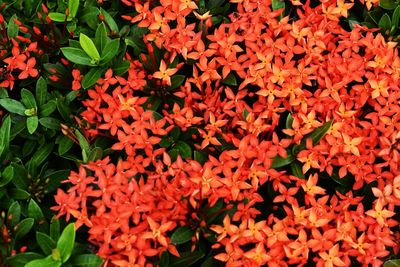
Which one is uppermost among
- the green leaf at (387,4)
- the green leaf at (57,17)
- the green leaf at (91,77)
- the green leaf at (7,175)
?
the green leaf at (387,4)

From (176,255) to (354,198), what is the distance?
787 mm

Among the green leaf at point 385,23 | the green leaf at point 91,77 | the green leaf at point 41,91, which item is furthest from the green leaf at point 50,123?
the green leaf at point 385,23

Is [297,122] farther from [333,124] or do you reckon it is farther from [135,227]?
[135,227]

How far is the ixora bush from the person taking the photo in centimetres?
212

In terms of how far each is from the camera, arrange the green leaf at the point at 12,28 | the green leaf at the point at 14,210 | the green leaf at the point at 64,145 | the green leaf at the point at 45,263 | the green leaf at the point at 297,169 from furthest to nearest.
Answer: the green leaf at the point at 12,28 < the green leaf at the point at 64,145 < the green leaf at the point at 297,169 < the green leaf at the point at 14,210 < the green leaf at the point at 45,263

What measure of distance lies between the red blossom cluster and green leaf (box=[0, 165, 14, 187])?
0.26m

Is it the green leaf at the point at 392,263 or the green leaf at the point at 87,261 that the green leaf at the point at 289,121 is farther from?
the green leaf at the point at 87,261

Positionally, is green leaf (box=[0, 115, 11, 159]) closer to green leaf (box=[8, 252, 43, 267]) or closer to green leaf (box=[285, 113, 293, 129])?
green leaf (box=[8, 252, 43, 267])

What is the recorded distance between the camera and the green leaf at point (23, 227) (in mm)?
2176

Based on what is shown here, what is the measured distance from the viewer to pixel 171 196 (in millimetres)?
2162

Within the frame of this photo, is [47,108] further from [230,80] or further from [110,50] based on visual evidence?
[230,80]

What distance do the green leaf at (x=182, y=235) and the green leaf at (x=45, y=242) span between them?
0.48 metres

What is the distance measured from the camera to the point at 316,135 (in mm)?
2293

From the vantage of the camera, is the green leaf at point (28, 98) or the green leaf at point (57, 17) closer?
the green leaf at point (28, 98)
